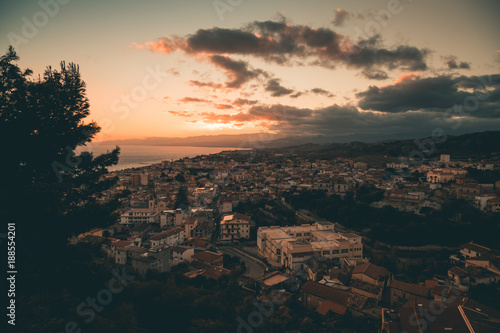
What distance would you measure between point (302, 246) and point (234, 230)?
22.9 feet

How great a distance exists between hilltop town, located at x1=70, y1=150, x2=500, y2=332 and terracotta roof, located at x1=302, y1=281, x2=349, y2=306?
44 millimetres

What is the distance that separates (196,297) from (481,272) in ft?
45.7

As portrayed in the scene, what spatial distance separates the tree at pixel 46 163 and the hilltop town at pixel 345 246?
127cm

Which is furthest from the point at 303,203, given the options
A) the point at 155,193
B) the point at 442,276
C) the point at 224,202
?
the point at 155,193

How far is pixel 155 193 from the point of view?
33.8 meters

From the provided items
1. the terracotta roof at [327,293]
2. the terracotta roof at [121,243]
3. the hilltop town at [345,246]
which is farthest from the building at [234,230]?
the terracotta roof at [327,293]

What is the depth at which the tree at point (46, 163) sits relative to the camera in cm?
504

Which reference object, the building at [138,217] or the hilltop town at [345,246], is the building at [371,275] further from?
the building at [138,217]

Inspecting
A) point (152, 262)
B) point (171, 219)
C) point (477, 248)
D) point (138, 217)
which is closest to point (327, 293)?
point (152, 262)

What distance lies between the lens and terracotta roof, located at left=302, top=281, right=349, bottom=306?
1122 centimetres

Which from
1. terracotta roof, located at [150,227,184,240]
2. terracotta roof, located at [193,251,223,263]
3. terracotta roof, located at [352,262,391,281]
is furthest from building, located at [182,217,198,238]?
terracotta roof, located at [352,262,391,281]

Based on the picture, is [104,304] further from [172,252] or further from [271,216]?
[271,216]

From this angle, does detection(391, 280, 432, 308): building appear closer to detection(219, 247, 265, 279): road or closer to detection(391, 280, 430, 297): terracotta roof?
detection(391, 280, 430, 297): terracotta roof

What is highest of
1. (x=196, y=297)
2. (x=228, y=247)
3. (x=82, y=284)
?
(x=82, y=284)
